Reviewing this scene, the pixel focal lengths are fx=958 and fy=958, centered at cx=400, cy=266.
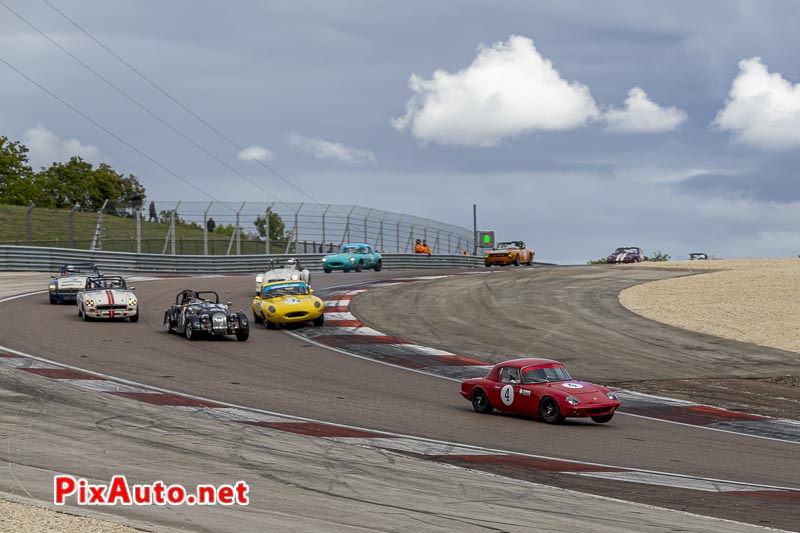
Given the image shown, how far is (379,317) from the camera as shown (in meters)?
29.0

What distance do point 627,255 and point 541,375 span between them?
1779 inches

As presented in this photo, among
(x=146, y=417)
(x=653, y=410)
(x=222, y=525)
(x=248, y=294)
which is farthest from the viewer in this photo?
(x=248, y=294)

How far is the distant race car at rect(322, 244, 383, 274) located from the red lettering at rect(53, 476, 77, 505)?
1464 inches

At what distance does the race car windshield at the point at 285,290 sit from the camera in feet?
89.1

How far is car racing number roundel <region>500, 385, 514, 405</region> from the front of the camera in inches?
603

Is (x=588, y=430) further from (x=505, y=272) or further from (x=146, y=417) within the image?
(x=505, y=272)

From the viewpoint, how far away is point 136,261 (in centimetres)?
4681

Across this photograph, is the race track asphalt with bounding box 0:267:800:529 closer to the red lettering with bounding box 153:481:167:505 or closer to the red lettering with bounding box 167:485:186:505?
the red lettering with bounding box 167:485:186:505

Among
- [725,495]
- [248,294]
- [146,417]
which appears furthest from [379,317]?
[725,495]

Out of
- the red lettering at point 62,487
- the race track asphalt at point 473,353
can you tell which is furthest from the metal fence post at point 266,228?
the red lettering at point 62,487

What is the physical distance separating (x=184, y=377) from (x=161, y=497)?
9.50m

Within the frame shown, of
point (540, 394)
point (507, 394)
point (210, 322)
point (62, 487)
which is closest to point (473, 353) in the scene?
point (210, 322)

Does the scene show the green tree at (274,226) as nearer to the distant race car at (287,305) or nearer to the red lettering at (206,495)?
the distant race car at (287,305)

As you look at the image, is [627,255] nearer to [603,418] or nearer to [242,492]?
[603,418]
